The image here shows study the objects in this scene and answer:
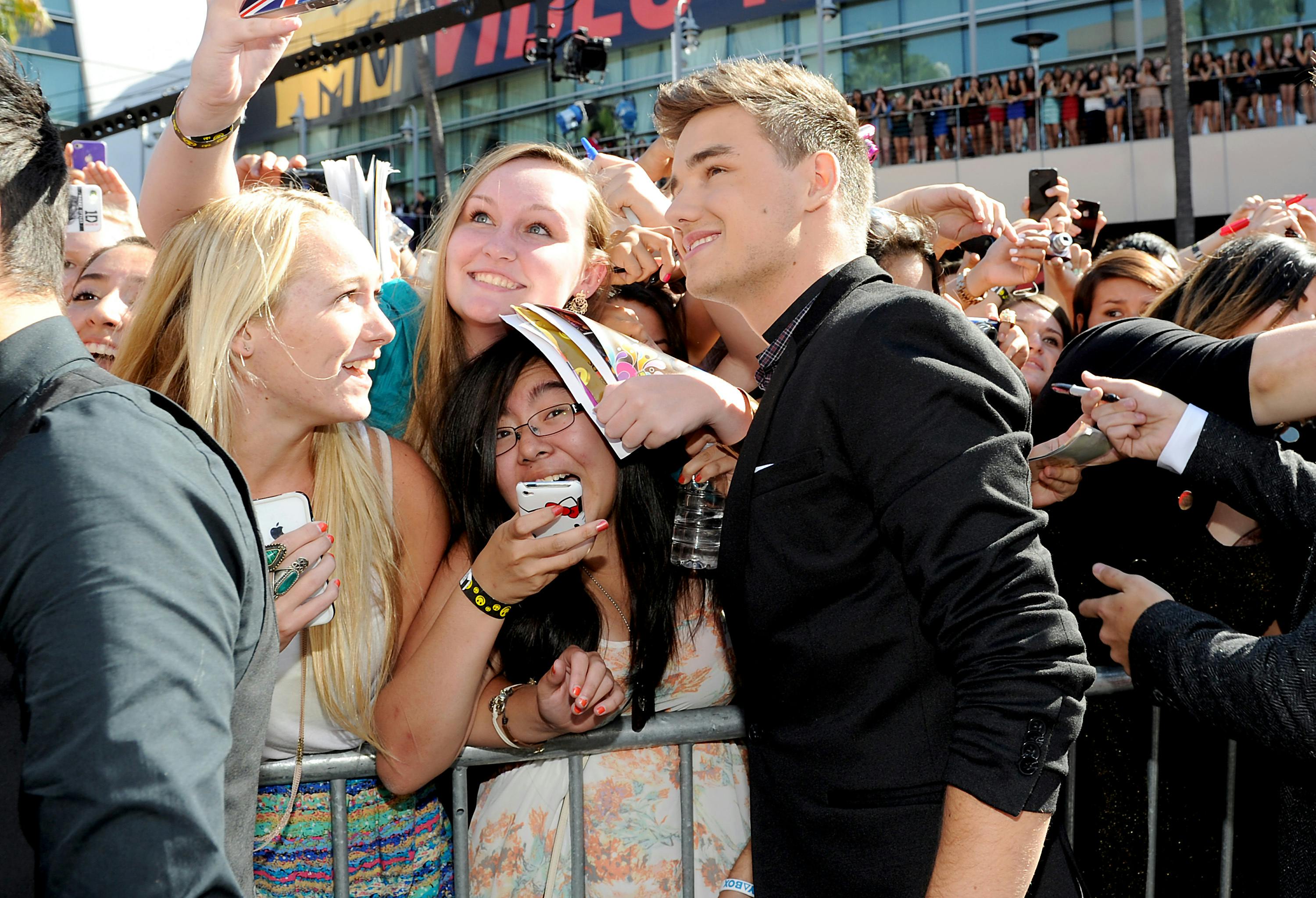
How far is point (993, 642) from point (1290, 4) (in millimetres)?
22234

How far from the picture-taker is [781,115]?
208cm

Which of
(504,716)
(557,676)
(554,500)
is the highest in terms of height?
(554,500)

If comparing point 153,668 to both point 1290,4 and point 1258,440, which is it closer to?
point 1258,440

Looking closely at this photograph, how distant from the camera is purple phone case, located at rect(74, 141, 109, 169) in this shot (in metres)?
4.65

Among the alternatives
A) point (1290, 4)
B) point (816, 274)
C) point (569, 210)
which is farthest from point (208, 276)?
point (1290, 4)

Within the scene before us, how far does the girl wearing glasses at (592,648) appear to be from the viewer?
2309 millimetres

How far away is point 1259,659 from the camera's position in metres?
2.07

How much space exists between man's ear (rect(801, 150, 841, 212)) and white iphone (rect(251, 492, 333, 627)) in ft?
3.68

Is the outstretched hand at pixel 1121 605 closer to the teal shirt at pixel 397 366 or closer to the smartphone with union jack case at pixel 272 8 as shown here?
the teal shirt at pixel 397 366

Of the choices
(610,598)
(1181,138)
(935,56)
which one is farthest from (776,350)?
(935,56)

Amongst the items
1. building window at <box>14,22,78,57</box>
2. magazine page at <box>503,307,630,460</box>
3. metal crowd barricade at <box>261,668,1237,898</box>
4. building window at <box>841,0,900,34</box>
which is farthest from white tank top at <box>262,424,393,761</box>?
building window at <box>14,22,78,57</box>

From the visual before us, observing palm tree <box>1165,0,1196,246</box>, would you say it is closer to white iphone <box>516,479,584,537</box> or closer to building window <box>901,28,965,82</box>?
building window <box>901,28,965,82</box>

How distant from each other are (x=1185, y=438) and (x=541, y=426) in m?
1.43

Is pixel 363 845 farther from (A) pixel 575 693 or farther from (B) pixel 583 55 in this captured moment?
(B) pixel 583 55
